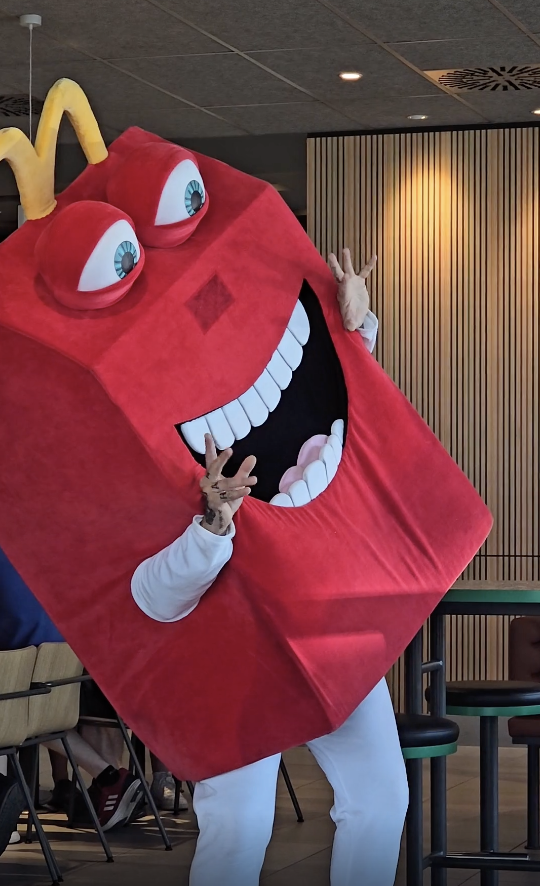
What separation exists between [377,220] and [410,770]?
4.45 metres

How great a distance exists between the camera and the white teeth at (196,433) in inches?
87.0

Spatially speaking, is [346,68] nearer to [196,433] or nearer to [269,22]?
[269,22]

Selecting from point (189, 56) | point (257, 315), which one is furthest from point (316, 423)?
point (189, 56)

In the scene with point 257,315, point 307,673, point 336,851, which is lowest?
point 336,851

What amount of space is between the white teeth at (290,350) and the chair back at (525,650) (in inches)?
92.1

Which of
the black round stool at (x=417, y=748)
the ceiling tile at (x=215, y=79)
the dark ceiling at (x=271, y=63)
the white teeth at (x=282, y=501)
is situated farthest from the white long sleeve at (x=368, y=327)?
the ceiling tile at (x=215, y=79)

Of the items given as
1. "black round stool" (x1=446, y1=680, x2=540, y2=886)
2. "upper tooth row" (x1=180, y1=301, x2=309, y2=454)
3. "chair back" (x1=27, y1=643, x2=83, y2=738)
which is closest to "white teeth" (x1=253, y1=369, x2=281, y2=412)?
"upper tooth row" (x1=180, y1=301, x2=309, y2=454)

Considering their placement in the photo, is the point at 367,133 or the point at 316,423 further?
the point at 367,133

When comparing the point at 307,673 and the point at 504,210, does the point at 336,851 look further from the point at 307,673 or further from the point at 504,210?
the point at 504,210

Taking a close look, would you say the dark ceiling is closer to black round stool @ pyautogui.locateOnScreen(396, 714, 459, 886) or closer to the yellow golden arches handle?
the yellow golden arches handle

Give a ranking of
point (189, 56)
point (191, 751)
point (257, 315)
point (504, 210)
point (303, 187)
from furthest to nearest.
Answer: point (303, 187)
point (504, 210)
point (189, 56)
point (257, 315)
point (191, 751)

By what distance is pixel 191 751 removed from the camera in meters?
2.26

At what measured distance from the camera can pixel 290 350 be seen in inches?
98.1

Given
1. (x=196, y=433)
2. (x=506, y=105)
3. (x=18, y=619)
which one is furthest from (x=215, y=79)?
(x=196, y=433)
